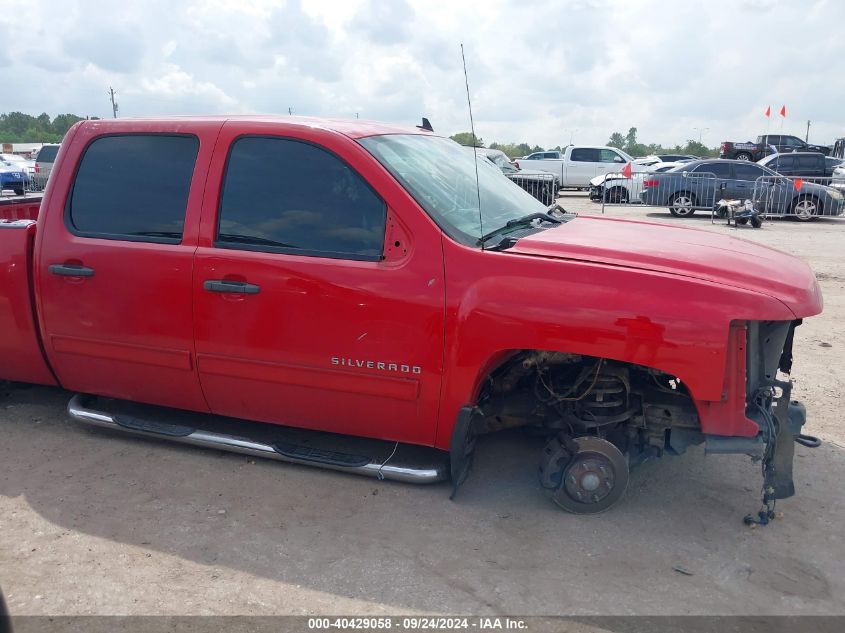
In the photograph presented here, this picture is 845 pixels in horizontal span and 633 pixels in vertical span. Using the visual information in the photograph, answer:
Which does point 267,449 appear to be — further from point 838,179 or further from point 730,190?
point 838,179

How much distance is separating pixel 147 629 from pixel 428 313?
173 cm

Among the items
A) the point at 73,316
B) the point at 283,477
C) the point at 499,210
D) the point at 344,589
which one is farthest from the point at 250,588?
the point at 499,210

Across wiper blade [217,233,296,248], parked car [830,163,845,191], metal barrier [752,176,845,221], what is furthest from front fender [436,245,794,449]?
parked car [830,163,845,191]

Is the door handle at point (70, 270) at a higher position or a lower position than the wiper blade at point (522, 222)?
lower

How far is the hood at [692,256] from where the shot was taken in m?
3.23

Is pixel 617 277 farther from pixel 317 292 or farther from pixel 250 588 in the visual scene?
pixel 250 588

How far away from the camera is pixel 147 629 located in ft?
9.11

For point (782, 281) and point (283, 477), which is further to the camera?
point (283, 477)

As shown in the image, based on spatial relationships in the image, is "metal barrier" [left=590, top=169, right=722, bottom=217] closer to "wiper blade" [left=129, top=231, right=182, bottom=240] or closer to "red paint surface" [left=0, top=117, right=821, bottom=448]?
"red paint surface" [left=0, top=117, right=821, bottom=448]

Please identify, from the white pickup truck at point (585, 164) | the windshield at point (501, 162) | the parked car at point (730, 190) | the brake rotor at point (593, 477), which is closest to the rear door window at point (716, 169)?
the parked car at point (730, 190)

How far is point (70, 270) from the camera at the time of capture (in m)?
4.04

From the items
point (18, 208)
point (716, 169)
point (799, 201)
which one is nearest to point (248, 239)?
point (18, 208)

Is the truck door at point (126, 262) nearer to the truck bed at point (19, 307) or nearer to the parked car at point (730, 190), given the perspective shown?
the truck bed at point (19, 307)

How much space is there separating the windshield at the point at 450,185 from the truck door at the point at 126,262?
1006 mm
